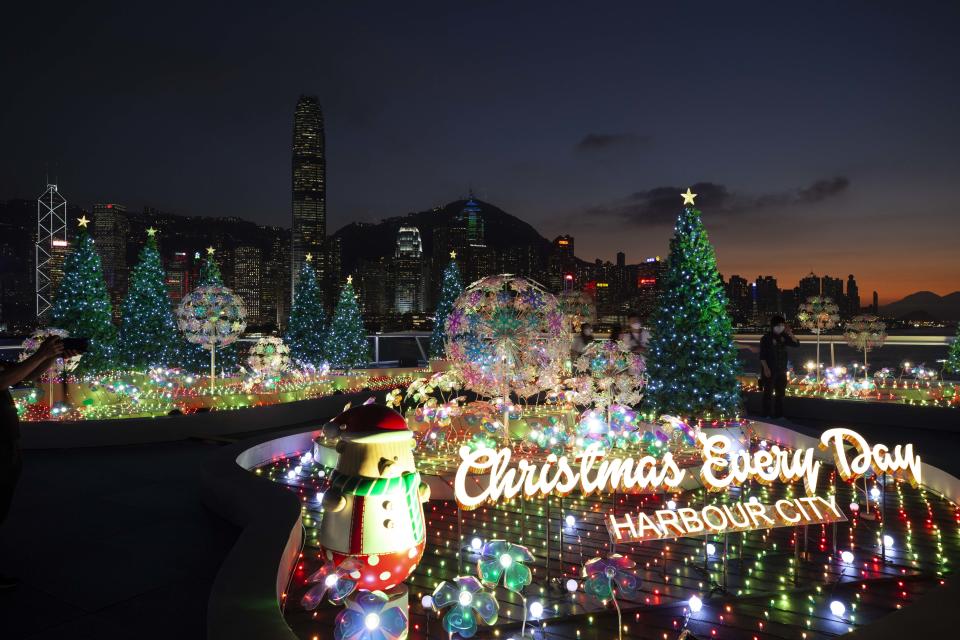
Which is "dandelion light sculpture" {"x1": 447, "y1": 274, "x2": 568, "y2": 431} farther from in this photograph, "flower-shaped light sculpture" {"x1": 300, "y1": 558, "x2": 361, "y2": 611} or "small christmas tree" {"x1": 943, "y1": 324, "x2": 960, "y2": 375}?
"small christmas tree" {"x1": 943, "y1": 324, "x2": 960, "y2": 375}

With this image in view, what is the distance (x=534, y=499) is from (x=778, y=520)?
9.89 feet

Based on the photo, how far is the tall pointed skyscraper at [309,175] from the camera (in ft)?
571

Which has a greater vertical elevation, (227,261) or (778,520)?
(227,261)

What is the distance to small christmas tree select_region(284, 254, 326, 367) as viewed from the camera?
75.4ft

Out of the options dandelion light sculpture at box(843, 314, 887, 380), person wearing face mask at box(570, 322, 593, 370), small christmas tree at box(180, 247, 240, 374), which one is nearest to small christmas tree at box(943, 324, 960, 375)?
dandelion light sculpture at box(843, 314, 887, 380)

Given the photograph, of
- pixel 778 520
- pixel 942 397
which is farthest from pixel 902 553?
pixel 942 397

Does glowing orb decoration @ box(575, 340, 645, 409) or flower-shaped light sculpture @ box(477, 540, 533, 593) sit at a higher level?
glowing orb decoration @ box(575, 340, 645, 409)

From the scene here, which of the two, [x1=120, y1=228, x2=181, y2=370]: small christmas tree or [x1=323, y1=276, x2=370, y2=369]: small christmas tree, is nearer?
[x1=120, y1=228, x2=181, y2=370]: small christmas tree

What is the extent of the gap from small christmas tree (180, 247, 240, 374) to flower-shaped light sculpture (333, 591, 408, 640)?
788 inches

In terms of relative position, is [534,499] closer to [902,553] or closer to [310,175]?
[902,553]

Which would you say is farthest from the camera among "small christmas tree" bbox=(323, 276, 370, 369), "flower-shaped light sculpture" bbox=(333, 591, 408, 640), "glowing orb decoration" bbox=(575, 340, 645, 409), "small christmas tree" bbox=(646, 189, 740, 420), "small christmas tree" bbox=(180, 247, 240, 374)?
"small christmas tree" bbox=(323, 276, 370, 369)

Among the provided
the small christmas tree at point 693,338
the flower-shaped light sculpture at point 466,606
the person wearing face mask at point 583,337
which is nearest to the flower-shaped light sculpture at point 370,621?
the flower-shaped light sculpture at point 466,606

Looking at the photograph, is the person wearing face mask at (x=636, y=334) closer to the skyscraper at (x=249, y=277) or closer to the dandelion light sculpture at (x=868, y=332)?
the dandelion light sculpture at (x=868, y=332)

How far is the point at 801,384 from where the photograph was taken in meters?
15.4
